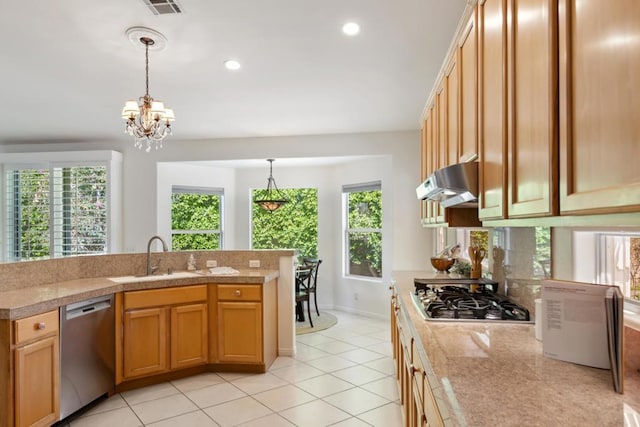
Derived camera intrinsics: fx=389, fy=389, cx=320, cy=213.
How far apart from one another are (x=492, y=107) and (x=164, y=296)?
2.90 metres

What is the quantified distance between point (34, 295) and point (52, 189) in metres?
3.57

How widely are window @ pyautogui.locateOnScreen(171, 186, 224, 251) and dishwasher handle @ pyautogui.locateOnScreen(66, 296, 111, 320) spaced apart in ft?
10.8

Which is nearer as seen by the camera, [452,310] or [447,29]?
[452,310]

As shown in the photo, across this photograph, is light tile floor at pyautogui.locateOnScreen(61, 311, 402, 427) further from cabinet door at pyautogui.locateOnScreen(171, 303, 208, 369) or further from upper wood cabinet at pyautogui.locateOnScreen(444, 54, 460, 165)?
upper wood cabinet at pyautogui.locateOnScreen(444, 54, 460, 165)

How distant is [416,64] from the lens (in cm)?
314

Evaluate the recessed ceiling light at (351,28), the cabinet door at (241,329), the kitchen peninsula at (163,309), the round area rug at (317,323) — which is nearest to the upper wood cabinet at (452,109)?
the recessed ceiling light at (351,28)

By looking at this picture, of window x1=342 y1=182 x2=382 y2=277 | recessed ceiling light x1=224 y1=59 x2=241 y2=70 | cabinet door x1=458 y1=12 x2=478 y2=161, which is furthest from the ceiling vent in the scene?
window x1=342 y1=182 x2=382 y2=277

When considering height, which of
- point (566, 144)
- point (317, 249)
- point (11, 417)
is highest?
point (566, 144)

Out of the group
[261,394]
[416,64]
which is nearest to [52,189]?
[261,394]

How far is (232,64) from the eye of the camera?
309 cm

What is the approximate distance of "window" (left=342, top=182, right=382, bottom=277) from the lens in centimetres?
598

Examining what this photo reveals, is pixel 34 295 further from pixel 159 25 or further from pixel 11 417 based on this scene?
pixel 159 25

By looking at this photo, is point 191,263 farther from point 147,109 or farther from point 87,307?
point 147,109

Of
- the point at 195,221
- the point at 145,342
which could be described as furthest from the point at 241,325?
the point at 195,221
